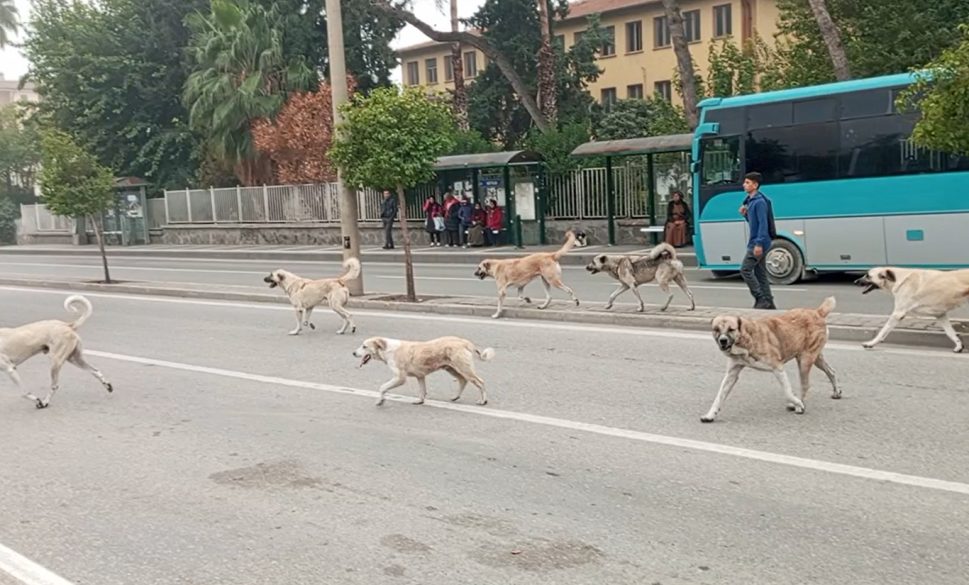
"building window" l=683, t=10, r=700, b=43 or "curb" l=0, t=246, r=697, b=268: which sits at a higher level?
"building window" l=683, t=10, r=700, b=43

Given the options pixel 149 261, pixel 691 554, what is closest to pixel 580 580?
pixel 691 554

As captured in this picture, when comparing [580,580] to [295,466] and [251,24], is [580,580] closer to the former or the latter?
[295,466]

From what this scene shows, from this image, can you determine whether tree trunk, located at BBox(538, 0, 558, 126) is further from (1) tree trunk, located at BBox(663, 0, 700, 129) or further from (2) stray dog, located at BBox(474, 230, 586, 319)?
(2) stray dog, located at BBox(474, 230, 586, 319)

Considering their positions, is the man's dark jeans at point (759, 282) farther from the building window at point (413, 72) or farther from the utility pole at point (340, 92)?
the building window at point (413, 72)

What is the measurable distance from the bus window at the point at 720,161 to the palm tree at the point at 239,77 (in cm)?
2496

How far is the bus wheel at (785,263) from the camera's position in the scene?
660 inches

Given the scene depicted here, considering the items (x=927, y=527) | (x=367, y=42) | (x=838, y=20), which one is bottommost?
(x=927, y=527)

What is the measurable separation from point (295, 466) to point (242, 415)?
1.85 metres

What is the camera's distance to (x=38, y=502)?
6.05 m

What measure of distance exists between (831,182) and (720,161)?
212 centimetres

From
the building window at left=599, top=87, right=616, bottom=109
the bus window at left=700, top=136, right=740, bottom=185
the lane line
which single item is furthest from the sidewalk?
the building window at left=599, top=87, right=616, bottom=109

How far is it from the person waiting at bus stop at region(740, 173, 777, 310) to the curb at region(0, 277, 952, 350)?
34cm

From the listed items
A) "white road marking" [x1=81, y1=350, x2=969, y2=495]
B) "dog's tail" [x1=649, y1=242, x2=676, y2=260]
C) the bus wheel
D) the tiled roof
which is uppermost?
the tiled roof

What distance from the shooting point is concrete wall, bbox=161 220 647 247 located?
88.4ft
